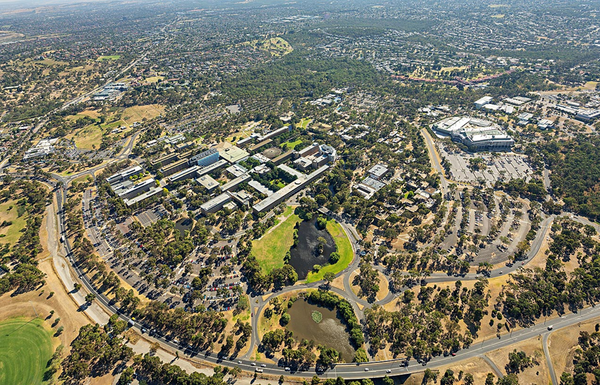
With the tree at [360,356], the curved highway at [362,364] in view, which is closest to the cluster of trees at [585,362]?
the curved highway at [362,364]

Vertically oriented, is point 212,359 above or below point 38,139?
below

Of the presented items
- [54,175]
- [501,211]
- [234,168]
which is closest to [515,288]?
[501,211]

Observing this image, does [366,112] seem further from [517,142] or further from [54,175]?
[54,175]

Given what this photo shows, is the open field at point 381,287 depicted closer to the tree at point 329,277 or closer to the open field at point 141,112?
the tree at point 329,277

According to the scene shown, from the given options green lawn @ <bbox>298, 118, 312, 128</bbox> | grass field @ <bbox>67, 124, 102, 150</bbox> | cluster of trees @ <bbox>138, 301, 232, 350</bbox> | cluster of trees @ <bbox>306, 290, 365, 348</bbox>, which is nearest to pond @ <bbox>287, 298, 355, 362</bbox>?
cluster of trees @ <bbox>306, 290, 365, 348</bbox>

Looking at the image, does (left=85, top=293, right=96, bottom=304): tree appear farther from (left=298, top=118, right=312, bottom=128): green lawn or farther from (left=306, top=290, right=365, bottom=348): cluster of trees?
(left=298, top=118, right=312, bottom=128): green lawn

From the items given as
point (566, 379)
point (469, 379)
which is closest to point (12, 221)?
point (469, 379)
